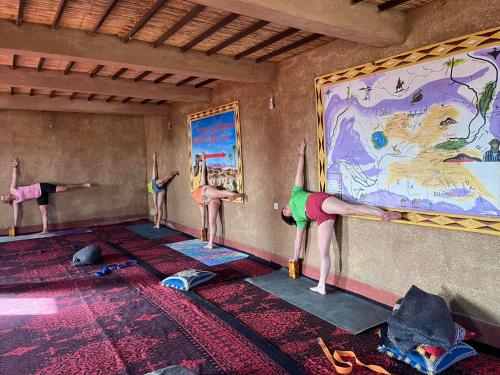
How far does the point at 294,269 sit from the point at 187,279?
138cm

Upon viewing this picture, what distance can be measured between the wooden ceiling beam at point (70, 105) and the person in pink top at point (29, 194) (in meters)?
1.73

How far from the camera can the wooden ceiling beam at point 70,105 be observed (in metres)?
7.61

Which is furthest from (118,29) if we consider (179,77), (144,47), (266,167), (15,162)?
(15,162)

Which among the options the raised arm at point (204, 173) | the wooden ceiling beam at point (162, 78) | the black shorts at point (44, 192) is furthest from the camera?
the black shorts at point (44, 192)

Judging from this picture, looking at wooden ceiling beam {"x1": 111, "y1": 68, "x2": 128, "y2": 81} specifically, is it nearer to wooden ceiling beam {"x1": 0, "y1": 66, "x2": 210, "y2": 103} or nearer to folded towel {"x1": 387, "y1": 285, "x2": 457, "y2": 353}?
wooden ceiling beam {"x1": 0, "y1": 66, "x2": 210, "y2": 103}

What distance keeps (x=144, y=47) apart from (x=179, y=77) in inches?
71.9

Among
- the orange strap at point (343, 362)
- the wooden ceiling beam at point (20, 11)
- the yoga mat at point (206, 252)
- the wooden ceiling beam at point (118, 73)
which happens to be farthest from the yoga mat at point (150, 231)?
the orange strap at point (343, 362)

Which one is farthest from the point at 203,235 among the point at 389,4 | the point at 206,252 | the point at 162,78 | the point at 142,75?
the point at 389,4

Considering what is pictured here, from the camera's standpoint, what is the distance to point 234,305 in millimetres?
4156

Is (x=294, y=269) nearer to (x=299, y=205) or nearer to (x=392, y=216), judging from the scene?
(x=299, y=205)

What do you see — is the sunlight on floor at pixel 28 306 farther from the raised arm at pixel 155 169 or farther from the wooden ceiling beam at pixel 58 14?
the raised arm at pixel 155 169

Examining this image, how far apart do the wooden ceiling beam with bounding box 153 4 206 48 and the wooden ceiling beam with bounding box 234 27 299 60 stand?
105 cm

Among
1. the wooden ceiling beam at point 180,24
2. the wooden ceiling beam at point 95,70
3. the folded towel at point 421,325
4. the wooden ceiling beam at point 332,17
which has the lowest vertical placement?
the folded towel at point 421,325

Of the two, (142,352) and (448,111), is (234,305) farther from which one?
(448,111)
